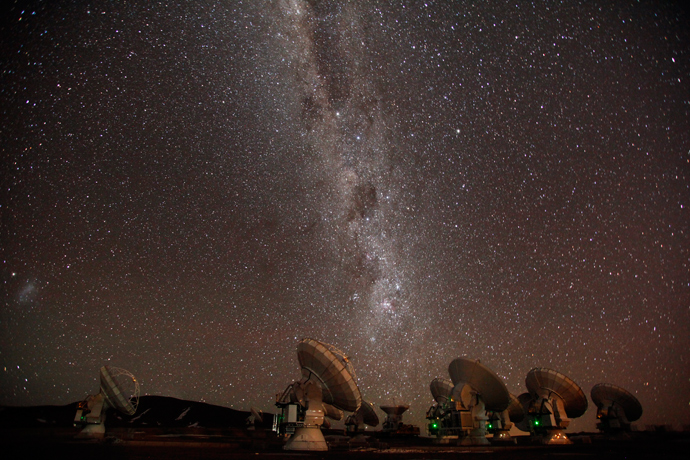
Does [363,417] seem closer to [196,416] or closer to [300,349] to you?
[300,349]

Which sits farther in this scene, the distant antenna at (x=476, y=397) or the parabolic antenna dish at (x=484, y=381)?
the distant antenna at (x=476, y=397)

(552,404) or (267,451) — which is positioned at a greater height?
(552,404)

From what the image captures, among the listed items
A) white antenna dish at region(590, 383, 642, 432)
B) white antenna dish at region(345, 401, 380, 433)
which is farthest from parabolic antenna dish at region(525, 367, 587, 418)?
white antenna dish at region(345, 401, 380, 433)

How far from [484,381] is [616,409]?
18.5m

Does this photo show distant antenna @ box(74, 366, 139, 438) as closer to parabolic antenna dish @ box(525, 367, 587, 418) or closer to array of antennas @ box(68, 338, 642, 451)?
array of antennas @ box(68, 338, 642, 451)

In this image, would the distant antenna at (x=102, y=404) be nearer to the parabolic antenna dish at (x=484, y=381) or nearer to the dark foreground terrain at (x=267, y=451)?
the dark foreground terrain at (x=267, y=451)

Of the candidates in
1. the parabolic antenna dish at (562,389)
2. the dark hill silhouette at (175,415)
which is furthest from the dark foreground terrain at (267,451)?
the dark hill silhouette at (175,415)

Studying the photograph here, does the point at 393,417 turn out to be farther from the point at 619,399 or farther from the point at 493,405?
the point at 619,399

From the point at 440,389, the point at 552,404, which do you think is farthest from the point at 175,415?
the point at 552,404

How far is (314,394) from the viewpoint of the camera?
73.8 ft

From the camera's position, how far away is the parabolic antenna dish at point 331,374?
21.8m

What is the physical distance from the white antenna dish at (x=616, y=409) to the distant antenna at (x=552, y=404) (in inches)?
302

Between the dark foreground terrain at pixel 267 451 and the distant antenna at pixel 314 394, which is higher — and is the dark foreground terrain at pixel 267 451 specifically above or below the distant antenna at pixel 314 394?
below

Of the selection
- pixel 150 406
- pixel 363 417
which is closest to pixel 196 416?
pixel 150 406
